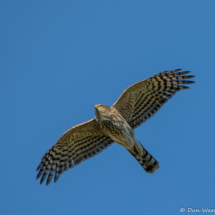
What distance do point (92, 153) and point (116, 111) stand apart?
1763mm

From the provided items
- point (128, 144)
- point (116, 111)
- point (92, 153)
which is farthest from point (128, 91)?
point (92, 153)

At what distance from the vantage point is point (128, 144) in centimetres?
1095

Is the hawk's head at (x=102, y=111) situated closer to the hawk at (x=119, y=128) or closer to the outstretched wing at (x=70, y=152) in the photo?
the hawk at (x=119, y=128)

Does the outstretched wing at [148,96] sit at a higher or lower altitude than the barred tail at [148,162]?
higher

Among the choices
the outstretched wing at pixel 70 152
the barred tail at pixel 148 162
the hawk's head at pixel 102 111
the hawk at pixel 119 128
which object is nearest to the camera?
the hawk's head at pixel 102 111

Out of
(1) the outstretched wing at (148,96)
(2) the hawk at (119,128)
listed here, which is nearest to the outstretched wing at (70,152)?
(2) the hawk at (119,128)

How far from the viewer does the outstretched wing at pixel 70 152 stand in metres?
11.8

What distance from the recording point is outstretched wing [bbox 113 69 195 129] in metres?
11.0

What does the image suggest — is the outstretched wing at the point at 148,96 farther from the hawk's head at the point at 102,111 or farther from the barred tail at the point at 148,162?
the barred tail at the point at 148,162

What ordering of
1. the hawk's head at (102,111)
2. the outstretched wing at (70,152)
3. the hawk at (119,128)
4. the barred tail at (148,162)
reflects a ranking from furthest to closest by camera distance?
1. the outstretched wing at (70,152)
2. the barred tail at (148,162)
3. the hawk at (119,128)
4. the hawk's head at (102,111)

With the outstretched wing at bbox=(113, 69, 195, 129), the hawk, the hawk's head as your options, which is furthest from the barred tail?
the hawk's head

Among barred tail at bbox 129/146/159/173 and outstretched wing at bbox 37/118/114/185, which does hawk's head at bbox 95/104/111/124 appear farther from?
barred tail at bbox 129/146/159/173

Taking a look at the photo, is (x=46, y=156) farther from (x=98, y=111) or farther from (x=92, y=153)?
(x=98, y=111)

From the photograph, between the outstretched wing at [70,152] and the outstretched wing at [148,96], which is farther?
the outstretched wing at [70,152]
